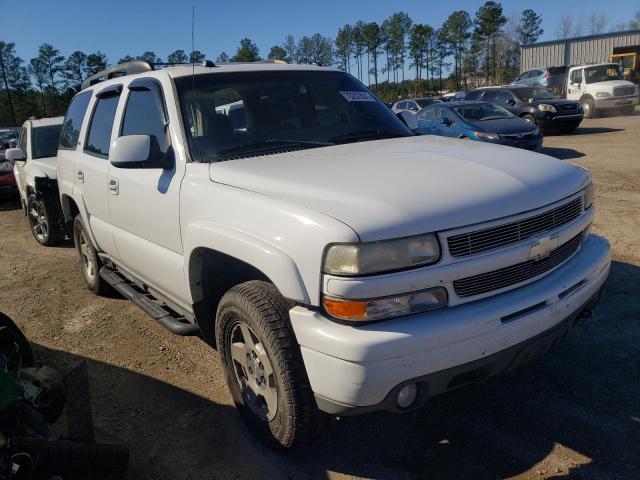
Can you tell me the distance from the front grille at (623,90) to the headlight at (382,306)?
2394cm

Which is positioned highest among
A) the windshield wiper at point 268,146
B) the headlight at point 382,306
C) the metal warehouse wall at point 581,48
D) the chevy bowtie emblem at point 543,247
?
the metal warehouse wall at point 581,48

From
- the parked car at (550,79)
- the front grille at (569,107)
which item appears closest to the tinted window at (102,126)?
the front grille at (569,107)

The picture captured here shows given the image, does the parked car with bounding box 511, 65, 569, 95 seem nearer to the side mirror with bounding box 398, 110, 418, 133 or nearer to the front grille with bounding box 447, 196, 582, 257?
the side mirror with bounding box 398, 110, 418, 133

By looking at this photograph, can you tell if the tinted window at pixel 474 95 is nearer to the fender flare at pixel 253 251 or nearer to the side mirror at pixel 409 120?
the side mirror at pixel 409 120

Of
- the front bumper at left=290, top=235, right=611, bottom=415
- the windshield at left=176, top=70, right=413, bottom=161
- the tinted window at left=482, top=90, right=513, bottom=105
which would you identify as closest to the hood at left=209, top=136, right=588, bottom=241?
the windshield at left=176, top=70, right=413, bottom=161

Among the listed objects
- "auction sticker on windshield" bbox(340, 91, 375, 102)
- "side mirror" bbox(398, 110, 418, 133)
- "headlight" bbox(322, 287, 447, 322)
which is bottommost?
"headlight" bbox(322, 287, 447, 322)

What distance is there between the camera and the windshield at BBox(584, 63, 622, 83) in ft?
74.6

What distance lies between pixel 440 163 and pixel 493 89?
59.8ft

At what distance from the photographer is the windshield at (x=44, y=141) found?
8828mm

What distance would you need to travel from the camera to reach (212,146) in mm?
3359

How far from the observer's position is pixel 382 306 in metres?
2.27

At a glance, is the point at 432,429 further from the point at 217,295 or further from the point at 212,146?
the point at 212,146

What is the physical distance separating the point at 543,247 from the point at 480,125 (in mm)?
10604

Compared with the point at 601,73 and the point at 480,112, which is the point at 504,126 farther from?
the point at 601,73
